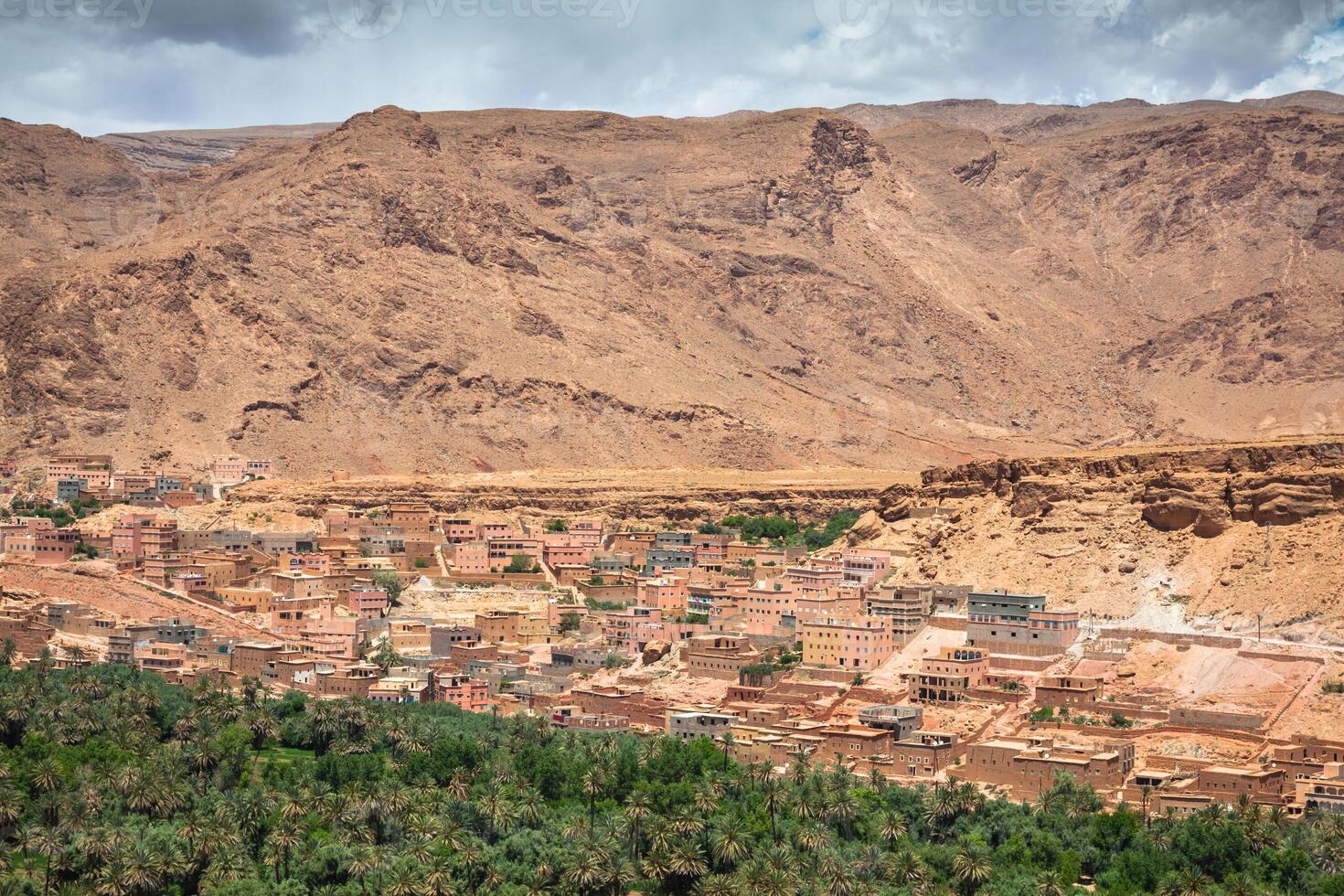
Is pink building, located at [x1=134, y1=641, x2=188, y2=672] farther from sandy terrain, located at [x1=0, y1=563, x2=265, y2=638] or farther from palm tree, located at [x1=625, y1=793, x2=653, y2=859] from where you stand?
palm tree, located at [x1=625, y1=793, x2=653, y2=859]

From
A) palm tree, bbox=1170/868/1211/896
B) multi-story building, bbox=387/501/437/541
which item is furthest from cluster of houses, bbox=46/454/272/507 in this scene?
palm tree, bbox=1170/868/1211/896

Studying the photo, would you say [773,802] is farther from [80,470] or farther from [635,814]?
[80,470]

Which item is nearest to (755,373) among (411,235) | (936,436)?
(936,436)

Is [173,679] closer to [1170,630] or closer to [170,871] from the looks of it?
[170,871]

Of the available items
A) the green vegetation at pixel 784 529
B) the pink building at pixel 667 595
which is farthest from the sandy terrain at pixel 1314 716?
the green vegetation at pixel 784 529

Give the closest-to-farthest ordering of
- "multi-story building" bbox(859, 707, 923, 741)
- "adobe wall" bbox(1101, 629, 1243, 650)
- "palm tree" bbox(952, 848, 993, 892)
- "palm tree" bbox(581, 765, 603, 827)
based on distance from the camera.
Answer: "palm tree" bbox(952, 848, 993, 892) < "palm tree" bbox(581, 765, 603, 827) < "multi-story building" bbox(859, 707, 923, 741) < "adobe wall" bbox(1101, 629, 1243, 650)

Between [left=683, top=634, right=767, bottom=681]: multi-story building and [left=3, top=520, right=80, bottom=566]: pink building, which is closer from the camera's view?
[left=683, top=634, right=767, bottom=681]: multi-story building

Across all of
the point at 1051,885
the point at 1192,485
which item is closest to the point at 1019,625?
the point at 1192,485
